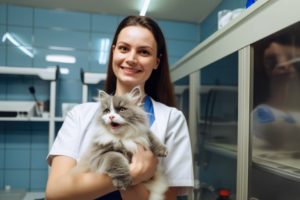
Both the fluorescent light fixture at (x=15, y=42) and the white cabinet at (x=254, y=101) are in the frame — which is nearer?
the white cabinet at (x=254, y=101)

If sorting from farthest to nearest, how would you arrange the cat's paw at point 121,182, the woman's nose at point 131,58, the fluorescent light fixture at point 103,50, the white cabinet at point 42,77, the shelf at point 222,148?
the fluorescent light fixture at point 103,50 → the white cabinet at point 42,77 → the shelf at point 222,148 → the woman's nose at point 131,58 → the cat's paw at point 121,182

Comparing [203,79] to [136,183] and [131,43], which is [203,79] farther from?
[136,183]

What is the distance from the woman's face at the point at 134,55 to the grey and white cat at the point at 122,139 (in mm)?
128

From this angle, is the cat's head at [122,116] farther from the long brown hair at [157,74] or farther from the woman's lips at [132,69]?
the long brown hair at [157,74]

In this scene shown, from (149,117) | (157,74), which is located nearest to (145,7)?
(157,74)

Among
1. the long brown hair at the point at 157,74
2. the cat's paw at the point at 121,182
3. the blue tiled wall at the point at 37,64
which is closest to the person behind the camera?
the cat's paw at the point at 121,182

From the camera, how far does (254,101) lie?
106cm

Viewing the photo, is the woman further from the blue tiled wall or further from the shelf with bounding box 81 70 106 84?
the blue tiled wall

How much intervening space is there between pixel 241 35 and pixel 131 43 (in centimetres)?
47

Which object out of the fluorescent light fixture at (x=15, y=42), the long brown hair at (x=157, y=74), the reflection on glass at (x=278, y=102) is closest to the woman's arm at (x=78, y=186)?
the long brown hair at (x=157, y=74)

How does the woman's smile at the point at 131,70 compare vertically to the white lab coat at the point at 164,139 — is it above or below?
above

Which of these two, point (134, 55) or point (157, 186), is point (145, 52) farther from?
point (157, 186)

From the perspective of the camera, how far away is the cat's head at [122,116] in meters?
0.91

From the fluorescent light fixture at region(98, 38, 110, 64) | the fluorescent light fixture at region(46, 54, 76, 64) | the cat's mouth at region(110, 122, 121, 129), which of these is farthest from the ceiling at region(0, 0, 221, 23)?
the cat's mouth at region(110, 122, 121, 129)
